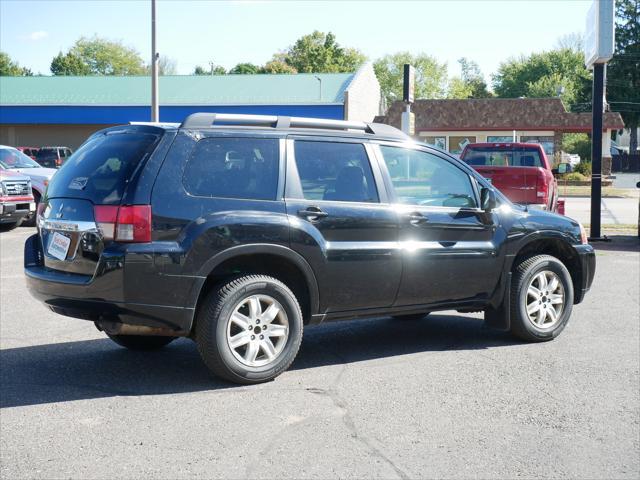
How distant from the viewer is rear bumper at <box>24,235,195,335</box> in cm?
571

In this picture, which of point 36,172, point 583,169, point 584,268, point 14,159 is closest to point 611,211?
point 36,172

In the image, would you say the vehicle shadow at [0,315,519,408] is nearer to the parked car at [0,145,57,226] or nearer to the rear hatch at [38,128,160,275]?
the rear hatch at [38,128,160,275]

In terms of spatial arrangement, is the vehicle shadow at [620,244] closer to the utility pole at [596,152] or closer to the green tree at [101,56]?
the utility pole at [596,152]

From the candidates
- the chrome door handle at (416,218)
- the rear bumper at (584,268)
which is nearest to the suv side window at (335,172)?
the chrome door handle at (416,218)

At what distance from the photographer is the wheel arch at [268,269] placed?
5969 millimetres

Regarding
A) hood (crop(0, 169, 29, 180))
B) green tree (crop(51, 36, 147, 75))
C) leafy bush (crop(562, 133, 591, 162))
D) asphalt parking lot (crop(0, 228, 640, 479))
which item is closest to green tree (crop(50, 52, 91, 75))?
green tree (crop(51, 36, 147, 75))

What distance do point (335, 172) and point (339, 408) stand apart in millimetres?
1955

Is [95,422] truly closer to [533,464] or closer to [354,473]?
[354,473]

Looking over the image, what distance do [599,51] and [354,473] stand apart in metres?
14.9

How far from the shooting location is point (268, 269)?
20.9ft

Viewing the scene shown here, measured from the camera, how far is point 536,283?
302 inches

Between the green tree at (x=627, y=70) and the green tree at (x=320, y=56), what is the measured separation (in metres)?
30.9

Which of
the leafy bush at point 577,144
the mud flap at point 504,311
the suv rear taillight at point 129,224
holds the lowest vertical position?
the mud flap at point 504,311

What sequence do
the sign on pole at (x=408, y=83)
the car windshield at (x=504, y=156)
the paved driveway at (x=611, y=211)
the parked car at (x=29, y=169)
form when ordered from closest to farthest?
the car windshield at (x=504, y=156) → the parked car at (x=29, y=169) → the paved driveway at (x=611, y=211) → the sign on pole at (x=408, y=83)
